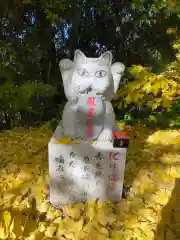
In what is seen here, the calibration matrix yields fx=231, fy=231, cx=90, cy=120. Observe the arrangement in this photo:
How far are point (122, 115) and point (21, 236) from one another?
3.32 meters

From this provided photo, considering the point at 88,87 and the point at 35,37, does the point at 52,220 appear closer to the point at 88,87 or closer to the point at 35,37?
the point at 88,87

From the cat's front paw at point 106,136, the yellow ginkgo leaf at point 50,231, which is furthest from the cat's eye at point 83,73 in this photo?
the yellow ginkgo leaf at point 50,231

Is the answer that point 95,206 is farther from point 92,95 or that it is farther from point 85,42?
point 85,42

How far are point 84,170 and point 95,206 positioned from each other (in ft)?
1.11

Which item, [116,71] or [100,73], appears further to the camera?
[116,71]

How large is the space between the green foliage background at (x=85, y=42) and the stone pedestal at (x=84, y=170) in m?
1.68

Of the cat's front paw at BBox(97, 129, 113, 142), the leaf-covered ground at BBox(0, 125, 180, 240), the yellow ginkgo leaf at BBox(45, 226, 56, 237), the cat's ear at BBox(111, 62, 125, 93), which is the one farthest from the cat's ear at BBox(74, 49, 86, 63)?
the yellow ginkgo leaf at BBox(45, 226, 56, 237)

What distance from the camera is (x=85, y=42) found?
4641 mm

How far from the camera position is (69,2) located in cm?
393

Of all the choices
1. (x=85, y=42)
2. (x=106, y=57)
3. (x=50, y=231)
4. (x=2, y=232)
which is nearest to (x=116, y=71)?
(x=106, y=57)

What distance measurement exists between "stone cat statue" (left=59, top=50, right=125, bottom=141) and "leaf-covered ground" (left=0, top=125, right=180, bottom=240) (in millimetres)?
646

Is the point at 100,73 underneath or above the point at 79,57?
underneath

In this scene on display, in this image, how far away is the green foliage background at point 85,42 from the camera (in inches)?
152

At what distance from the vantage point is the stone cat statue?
1.92m
